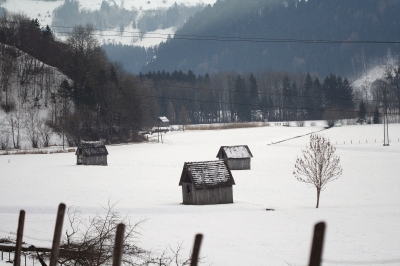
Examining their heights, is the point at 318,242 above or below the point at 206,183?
above

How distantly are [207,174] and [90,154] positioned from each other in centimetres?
2941

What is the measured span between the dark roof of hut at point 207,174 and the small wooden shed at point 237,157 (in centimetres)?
2199

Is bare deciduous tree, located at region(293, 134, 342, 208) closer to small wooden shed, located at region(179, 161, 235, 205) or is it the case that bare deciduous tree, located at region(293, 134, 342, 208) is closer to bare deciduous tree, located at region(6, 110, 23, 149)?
small wooden shed, located at region(179, 161, 235, 205)

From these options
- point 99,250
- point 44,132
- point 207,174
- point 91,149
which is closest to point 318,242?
point 99,250

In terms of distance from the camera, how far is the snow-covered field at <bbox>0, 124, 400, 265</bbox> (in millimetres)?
20531

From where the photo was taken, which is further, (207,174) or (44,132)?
(44,132)

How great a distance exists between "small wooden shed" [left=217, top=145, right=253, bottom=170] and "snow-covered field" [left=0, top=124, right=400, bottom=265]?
1.98m

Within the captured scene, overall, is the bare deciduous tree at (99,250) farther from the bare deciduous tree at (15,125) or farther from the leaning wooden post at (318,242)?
the bare deciduous tree at (15,125)

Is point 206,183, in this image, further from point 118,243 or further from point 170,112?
Answer: point 170,112

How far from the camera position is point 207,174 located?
3384cm

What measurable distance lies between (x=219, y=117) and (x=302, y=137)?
2528 inches

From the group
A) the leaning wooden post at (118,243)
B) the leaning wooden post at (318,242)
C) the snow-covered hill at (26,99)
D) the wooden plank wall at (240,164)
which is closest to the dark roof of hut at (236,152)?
the wooden plank wall at (240,164)

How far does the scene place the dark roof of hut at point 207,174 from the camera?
110 ft

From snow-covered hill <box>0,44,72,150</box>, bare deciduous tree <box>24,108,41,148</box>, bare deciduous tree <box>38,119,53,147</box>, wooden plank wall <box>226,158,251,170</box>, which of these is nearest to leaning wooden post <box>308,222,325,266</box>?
wooden plank wall <box>226,158,251,170</box>
